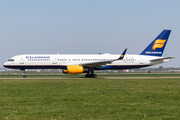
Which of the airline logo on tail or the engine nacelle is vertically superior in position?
the airline logo on tail

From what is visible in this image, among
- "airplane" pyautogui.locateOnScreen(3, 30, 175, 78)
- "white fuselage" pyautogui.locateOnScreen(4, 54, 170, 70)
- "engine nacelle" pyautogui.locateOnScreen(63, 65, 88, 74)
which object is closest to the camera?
"engine nacelle" pyautogui.locateOnScreen(63, 65, 88, 74)

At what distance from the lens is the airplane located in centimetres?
3972

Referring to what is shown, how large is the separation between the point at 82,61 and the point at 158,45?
15573 millimetres

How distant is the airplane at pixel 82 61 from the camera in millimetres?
39719

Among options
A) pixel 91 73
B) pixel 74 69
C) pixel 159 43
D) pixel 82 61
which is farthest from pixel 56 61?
pixel 159 43

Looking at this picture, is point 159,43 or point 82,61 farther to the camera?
point 159,43

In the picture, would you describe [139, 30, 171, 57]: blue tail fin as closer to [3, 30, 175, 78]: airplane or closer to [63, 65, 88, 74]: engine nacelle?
[3, 30, 175, 78]: airplane

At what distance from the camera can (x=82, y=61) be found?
137 ft

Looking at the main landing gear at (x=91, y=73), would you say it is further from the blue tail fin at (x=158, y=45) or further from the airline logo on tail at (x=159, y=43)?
the airline logo on tail at (x=159, y=43)

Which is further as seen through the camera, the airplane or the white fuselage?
the white fuselage

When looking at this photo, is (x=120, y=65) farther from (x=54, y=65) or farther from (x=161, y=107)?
(x=161, y=107)

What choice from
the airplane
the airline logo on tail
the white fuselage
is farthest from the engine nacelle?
the airline logo on tail

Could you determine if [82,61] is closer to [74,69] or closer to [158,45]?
[74,69]

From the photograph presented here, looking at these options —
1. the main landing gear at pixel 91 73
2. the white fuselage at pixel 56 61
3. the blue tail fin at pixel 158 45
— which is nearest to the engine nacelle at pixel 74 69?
the main landing gear at pixel 91 73
